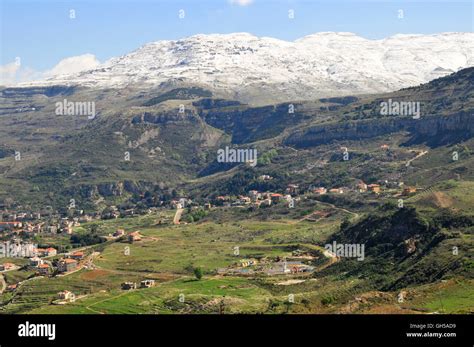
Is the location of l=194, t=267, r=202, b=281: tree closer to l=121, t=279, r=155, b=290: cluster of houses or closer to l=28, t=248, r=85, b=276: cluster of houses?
l=121, t=279, r=155, b=290: cluster of houses

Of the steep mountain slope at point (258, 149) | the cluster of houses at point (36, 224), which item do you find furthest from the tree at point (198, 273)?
the cluster of houses at point (36, 224)

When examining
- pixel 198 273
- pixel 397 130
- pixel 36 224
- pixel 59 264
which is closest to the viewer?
pixel 198 273

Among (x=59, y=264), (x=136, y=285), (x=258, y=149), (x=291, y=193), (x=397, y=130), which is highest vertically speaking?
(x=397, y=130)

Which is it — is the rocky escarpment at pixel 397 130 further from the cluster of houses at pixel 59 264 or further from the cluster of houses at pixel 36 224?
the cluster of houses at pixel 59 264

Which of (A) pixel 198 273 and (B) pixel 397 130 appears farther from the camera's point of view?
(B) pixel 397 130

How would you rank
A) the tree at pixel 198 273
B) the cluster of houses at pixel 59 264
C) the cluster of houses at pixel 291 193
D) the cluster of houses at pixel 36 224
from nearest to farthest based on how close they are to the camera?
the tree at pixel 198 273
the cluster of houses at pixel 59 264
the cluster of houses at pixel 291 193
the cluster of houses at pixel 36 224

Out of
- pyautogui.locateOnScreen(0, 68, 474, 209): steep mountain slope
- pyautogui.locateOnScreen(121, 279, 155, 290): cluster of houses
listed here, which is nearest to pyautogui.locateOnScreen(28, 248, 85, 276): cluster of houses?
pyautogui.locateOnScreen(121, 279, 155, 290): cluster of houses

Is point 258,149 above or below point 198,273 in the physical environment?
above

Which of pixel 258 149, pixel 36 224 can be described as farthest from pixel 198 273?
pixel 258 149

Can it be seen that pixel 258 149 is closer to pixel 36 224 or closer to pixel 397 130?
pixel 397 130

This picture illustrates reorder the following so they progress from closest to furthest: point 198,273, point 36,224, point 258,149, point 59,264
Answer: point 198,273 < point 59,264 < point 36,224 < point 258,149
